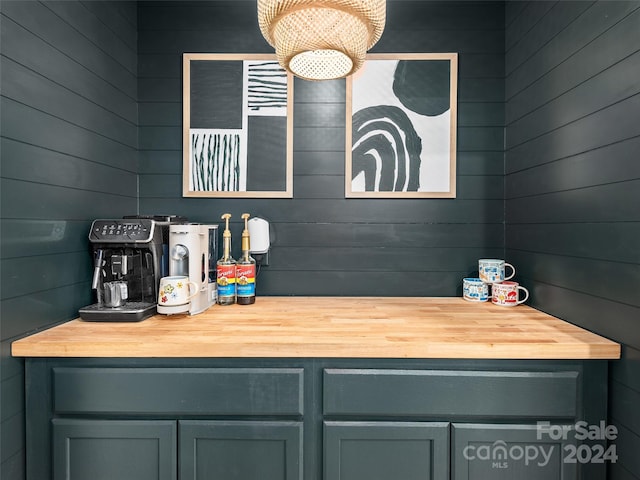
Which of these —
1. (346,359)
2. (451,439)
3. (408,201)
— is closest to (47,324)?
(346,359)

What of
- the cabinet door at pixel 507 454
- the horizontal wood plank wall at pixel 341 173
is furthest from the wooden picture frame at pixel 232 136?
the cabinet door at pixel 507 454

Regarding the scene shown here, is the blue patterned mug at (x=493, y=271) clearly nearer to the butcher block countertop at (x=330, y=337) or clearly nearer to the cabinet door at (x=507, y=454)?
the butcher block countertop at (x=330, y=337)

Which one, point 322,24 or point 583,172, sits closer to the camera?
point 322,24

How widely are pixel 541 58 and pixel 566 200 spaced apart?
0.65 meters

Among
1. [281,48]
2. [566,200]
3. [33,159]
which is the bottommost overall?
[566,200]

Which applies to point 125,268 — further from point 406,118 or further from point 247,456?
point 406,118

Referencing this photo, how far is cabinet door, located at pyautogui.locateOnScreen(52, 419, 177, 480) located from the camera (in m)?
1.13

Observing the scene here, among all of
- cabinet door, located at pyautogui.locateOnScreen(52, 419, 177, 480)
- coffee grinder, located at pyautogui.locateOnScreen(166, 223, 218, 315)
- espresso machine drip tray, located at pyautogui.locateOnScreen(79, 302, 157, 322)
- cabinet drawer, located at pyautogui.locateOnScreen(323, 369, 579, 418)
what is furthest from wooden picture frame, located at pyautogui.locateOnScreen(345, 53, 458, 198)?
cabinet door, located at pyautogui.locateOnScreen(52, 419, 177, 480)

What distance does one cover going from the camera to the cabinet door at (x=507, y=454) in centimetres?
112

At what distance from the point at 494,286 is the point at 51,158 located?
193 cm

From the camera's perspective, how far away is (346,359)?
1.13m

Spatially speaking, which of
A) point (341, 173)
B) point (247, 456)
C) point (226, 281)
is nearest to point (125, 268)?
point (226, 281)

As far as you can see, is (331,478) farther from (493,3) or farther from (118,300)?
(493,3)

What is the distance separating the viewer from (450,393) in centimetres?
112
